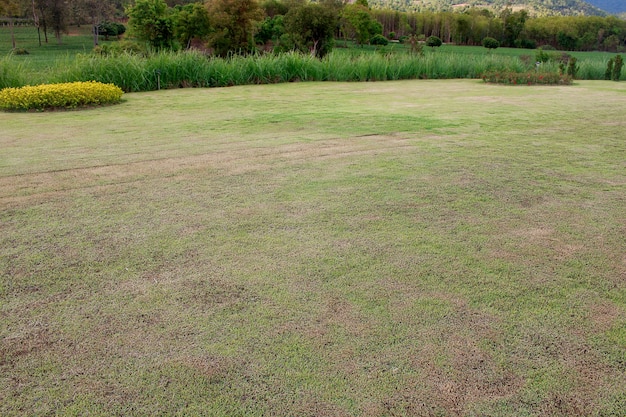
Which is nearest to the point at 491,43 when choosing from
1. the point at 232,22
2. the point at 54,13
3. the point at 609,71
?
the point at 609,71

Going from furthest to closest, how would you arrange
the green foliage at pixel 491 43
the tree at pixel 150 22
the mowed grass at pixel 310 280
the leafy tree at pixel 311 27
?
1. the green foliage at pixel 491 43
2. the leafy tree at pixel 311 27
3. the tree at pixel 150 22
4. the mowed grass at pixel 310 280

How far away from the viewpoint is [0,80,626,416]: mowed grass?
63.0 inches

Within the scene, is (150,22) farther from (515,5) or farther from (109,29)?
(515,5)

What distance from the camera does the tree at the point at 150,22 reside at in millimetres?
16922

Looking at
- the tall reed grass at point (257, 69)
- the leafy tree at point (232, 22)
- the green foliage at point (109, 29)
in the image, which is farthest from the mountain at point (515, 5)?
the tall reed grass at point (257, 69)

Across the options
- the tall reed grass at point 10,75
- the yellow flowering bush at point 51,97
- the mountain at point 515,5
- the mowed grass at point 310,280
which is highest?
the mountain at point 515,5

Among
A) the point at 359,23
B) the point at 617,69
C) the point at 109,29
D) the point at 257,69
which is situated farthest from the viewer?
the point at 359,23

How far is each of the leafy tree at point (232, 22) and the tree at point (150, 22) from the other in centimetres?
172

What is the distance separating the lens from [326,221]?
2984 millimetres

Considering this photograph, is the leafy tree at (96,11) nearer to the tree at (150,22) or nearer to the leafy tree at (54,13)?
the leafy tree at (54,13)

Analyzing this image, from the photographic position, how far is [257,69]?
11.3m

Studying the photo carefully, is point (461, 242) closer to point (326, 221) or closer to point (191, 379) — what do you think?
point (326, 221)

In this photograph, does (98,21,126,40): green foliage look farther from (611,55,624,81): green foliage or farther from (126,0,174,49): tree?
(611,55,624,81): green foliage

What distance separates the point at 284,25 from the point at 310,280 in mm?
18777
